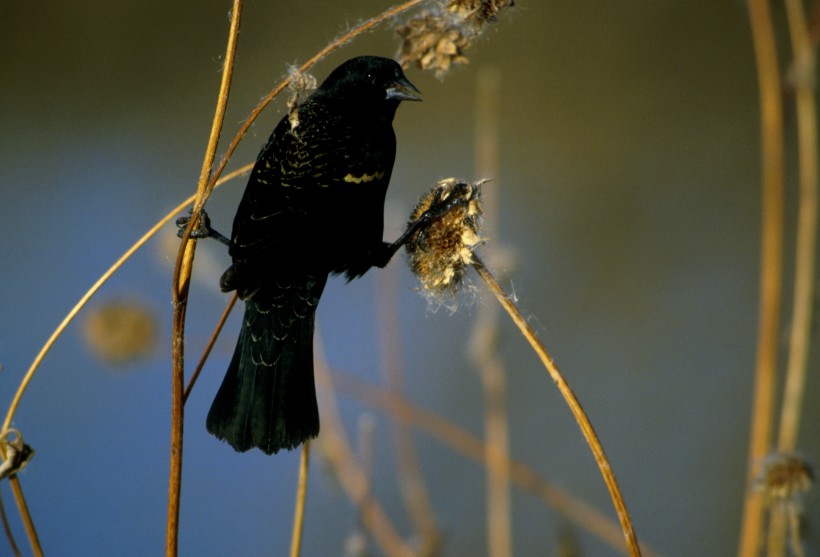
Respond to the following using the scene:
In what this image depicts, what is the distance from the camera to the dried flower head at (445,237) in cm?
106

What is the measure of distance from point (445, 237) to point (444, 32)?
27 cm

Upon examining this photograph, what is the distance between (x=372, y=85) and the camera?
56.7 inches

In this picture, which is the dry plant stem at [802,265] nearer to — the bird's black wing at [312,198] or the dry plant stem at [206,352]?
the bird's black wing at [312,198]

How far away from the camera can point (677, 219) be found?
3082mm

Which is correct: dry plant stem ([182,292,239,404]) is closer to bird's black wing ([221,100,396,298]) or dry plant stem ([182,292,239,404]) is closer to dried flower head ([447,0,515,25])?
bird's black wing ([221,100,396,298])

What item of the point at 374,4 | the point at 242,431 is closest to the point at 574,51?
the point at 374,4

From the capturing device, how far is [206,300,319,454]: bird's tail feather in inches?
41.1

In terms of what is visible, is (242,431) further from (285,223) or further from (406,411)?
(406,411)

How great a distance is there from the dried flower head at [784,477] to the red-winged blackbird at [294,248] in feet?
2.10

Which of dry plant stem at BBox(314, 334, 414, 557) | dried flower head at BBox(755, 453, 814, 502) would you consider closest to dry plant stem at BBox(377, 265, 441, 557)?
dry plant stem at BBox(314, 334, 414, 557)

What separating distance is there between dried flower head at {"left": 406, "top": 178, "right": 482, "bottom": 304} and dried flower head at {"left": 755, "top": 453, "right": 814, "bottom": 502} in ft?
1.90

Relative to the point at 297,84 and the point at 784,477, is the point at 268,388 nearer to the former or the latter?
the point at 297,84

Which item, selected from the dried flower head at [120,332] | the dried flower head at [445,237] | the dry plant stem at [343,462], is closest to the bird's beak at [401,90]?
the dried flower head at [445,237]

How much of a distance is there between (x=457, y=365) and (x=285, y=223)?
181 centimetres
